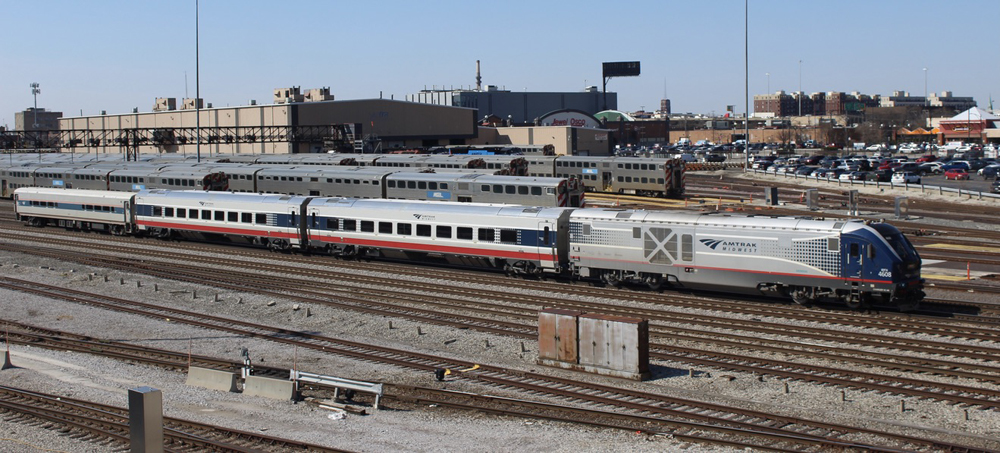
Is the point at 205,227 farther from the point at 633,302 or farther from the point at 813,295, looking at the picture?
the point at 813,295

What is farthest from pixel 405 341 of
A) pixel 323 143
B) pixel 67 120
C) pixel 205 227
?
pixel 67 120

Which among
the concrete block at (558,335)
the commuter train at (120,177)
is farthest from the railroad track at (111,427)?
the commuter train at (120,177)

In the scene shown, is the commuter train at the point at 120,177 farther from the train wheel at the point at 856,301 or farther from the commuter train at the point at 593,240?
the train wheel at the point at 856,301

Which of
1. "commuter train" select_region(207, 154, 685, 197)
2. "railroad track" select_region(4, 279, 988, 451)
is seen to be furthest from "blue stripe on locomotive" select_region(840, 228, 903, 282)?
"commuter train" select_region(207, 154, 685, 197)

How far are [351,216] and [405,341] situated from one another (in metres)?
14.8

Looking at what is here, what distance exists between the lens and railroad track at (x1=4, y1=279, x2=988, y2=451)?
1591 centimetres

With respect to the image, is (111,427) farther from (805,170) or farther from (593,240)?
(805,170)

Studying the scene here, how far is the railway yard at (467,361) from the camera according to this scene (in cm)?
1684

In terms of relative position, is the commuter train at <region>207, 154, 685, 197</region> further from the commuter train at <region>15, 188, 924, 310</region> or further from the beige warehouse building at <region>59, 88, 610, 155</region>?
the beige warehouse building at <region>59, 88, 610, 155</region>

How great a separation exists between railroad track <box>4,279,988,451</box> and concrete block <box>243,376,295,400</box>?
355 cm

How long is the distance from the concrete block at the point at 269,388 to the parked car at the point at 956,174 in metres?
73.7

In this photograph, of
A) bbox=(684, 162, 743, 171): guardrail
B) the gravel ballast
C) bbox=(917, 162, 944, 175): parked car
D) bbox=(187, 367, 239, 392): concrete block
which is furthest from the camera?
bbox=(684, 162, 743, 171): guardrail

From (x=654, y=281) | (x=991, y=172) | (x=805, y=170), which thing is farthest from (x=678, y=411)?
(x=805, y=170)

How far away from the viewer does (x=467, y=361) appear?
2264 centimetres
